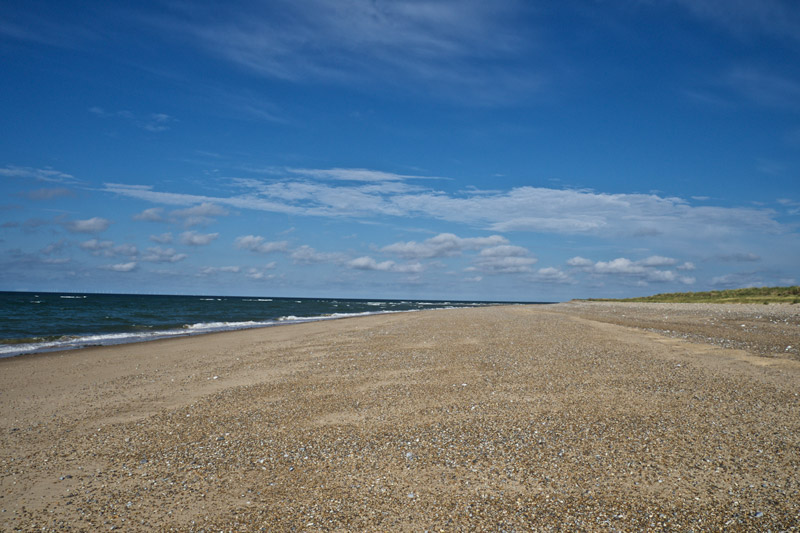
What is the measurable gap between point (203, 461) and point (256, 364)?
8.73 meters

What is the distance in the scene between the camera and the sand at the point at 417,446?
18.6 ft

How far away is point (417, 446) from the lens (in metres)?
7.57

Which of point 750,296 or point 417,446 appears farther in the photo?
point 750,296

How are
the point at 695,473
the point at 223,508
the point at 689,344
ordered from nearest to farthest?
1. the point at 223,508
2. the point at 695,473
3. the point at 689,344

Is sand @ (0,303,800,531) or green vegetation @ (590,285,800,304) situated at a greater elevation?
green vegetation @ (590,285,800,304)

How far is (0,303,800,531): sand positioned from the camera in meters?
5.68

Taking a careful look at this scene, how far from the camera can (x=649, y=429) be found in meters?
8.05

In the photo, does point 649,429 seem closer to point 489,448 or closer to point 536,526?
point 489,448

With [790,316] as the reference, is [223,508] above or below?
below

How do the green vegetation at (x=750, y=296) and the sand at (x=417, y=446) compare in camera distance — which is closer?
the sand at (x=417, y=446)

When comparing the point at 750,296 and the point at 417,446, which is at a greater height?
the point at 750,296

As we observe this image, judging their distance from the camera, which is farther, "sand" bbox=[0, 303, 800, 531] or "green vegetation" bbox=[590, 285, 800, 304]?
"green vegetation" bbox=[590, 285, 800, 304]

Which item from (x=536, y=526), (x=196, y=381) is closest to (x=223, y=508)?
(x=536, y=526)

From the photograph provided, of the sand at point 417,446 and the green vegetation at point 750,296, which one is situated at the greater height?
the green vegetation at point 750,296
